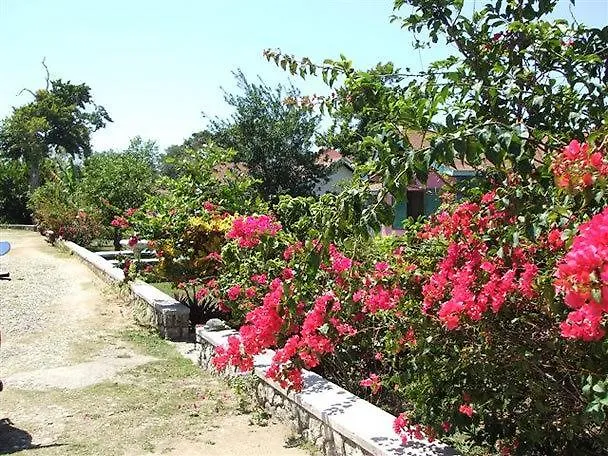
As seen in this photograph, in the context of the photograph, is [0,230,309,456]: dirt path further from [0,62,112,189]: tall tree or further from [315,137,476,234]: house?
[0,62,112,189]: tall tree

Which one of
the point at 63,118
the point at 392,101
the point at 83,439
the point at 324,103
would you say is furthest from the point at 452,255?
the point at 63,118

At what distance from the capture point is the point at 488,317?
9.53 ft

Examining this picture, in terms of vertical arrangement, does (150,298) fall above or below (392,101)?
below

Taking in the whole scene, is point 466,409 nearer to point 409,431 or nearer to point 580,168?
point 409,431

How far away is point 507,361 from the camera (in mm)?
3021

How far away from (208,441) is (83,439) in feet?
3.01

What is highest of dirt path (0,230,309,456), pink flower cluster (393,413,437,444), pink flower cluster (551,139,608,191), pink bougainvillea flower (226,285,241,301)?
pink flower cluster (551,139,608,191)

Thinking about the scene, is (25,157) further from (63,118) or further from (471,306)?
(471,306)

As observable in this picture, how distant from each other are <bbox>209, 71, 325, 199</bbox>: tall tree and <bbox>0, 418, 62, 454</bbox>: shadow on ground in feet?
44.4

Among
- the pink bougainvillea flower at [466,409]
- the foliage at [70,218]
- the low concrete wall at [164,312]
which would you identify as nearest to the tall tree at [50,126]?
the foliage at [70,218]

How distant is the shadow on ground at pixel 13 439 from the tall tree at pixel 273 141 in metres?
13.5

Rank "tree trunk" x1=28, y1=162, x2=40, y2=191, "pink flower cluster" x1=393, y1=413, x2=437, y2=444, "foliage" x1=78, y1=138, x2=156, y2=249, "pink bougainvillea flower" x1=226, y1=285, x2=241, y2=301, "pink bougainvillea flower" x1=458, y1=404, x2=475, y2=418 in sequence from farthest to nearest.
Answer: "tree trunk" x1=28, y1=162, x2=40, y2=191 → "foliage" x1=78, y1=138, x2=156, y2=249 → "pink bougainvillea flower" x1=226, y1=285, x2=241, y2=301 → "pink flower cluster" x1=393, y1=413, x2=437, y2=444 → "pink bougainvillea flower" x1=458, y1=404, x2=475, y2=418

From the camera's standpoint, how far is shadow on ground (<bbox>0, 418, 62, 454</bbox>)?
4.35 m

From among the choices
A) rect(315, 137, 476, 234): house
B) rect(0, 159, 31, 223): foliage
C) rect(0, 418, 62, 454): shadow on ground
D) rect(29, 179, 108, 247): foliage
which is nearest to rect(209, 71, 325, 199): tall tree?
rect(315, 137, 476, 234): house
